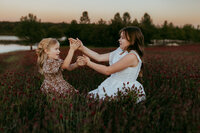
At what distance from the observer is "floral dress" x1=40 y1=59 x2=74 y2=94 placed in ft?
11.3

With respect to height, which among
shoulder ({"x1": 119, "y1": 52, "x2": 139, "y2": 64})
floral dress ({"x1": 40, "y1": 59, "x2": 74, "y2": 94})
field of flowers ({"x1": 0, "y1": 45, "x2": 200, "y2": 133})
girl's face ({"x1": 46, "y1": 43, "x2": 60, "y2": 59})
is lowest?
field of flowers ({"x1": 0, "y1": 45, "x2": 200, "y2": 133})

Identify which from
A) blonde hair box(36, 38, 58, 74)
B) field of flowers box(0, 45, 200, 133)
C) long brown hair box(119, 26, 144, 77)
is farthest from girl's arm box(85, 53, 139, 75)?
blonde hair box(36, 38, 58, 74)

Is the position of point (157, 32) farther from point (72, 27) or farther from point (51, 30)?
point (51, 30)

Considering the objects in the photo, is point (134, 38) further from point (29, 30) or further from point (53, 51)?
point (29, 30)

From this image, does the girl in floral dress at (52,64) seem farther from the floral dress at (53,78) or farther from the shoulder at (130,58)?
the shoulder at (130,58)

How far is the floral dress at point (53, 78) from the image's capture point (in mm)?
3449

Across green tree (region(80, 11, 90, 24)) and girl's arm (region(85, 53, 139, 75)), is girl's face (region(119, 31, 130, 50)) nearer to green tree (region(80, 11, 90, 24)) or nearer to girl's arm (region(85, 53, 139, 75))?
girl's arm (region(85, 53, 139, 75))

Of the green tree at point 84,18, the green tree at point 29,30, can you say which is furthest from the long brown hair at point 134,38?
the green tree at point 84,18

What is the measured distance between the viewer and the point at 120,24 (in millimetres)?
39062

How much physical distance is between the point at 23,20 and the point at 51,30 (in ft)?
107

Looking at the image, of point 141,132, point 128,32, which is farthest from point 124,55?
point 141,132

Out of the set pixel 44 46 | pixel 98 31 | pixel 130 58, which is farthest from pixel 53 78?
pixel 98 31

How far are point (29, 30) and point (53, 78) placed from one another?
4894 centimetres

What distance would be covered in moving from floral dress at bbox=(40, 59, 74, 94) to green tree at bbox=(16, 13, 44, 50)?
47.2 m
